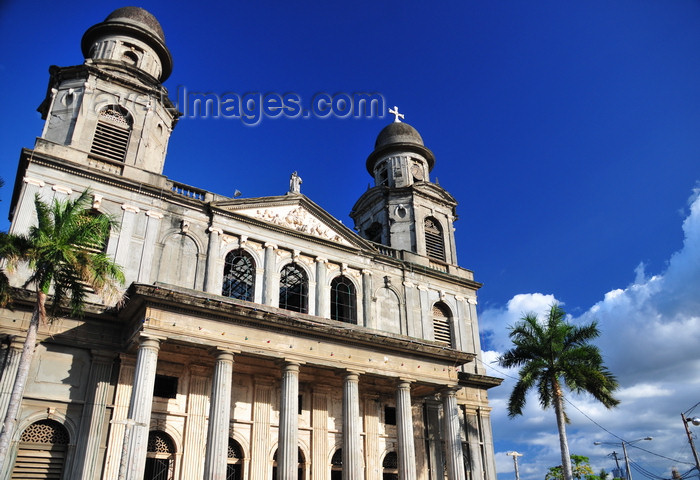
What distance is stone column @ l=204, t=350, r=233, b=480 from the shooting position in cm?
1630

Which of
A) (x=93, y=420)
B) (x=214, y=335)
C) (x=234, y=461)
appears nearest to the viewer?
(x=93, y=420)

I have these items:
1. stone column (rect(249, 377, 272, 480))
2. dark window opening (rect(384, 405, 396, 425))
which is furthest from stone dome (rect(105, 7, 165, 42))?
dark window opening (rect(384, 405, 396, 425))

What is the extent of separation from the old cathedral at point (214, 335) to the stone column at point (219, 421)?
0.05 m

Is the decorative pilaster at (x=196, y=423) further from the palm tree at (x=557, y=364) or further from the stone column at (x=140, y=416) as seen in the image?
the palm tree at (x=557, y=364)

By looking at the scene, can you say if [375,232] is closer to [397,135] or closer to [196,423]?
[397,135]

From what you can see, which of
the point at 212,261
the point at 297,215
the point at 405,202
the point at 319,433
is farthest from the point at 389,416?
the point at 405,202

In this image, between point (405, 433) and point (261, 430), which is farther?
point (405, 433)

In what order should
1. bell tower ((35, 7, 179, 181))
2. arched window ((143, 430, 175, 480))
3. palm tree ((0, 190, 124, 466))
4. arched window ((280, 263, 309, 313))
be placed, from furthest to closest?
arched window ((280, 263, 309, 313)) < bell tower ((35, 7, 179, 181)) < arched window ((143, 430, 175, 480)) < palm tree ((0, 190, 124, 466))

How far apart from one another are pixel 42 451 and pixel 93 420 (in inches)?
64.3

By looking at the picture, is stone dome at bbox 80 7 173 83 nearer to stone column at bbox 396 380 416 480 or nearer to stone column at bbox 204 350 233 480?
stone column at bbox 204 350 233 480

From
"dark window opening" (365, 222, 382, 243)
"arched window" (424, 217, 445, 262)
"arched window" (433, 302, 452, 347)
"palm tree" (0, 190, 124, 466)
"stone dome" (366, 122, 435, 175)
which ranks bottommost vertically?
"palm tree" (0, 190, 124, 466)

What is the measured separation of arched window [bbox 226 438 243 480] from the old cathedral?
0.07 metres

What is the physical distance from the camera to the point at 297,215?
82.1 ft

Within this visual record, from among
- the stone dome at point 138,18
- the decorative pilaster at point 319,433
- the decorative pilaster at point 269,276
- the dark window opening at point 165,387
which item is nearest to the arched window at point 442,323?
the decorative pilaster at point 319,433
